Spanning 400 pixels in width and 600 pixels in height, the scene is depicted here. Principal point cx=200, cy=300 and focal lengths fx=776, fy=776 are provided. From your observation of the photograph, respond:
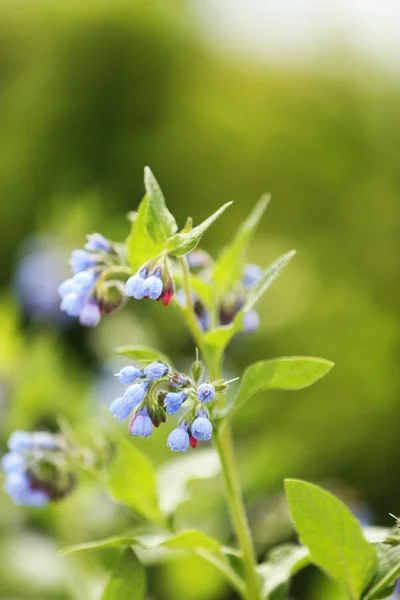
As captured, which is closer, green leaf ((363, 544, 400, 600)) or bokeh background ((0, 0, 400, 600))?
→ green leaf ((363, 544, 400, 600))

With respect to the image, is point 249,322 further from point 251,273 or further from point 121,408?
point 121,408

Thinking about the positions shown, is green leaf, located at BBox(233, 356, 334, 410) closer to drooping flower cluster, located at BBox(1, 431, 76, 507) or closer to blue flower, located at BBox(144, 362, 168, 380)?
blue flower, located at BBox(144, 362, 168, 380)

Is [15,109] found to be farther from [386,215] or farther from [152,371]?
[152,371]

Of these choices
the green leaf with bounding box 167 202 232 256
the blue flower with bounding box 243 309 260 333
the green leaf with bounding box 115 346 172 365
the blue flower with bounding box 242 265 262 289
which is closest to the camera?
the green leaf with bounding box 167 202 232 256

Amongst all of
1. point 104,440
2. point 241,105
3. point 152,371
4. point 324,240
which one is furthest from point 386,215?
point 152,371

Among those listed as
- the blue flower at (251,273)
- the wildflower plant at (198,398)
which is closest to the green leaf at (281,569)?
the wildflower plant at (198,398)

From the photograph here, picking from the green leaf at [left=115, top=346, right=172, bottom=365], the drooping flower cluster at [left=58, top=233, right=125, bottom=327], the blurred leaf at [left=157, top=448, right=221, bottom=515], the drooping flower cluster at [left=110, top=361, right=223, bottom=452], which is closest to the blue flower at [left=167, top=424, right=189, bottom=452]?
the drooping flower cluster at [left=110, top=361, right=223, bottom=452]

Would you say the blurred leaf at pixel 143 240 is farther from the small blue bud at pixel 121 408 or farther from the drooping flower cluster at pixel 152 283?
the small blue bud at pixel 121 408

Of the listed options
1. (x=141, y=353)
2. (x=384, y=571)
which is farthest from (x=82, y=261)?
(x=384, y=571)

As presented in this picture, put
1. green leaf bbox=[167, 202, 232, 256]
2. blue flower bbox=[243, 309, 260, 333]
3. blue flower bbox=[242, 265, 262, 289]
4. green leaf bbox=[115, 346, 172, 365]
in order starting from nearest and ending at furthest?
1. green leaf bbox=[167, 202, 232, 256]
2. green leaf bbox=[115, 346, 172, 365]
3. blue flower bbox=[243, 309, 260, 333]
4. blue flower bbox=[242, 265, 262, 289]
